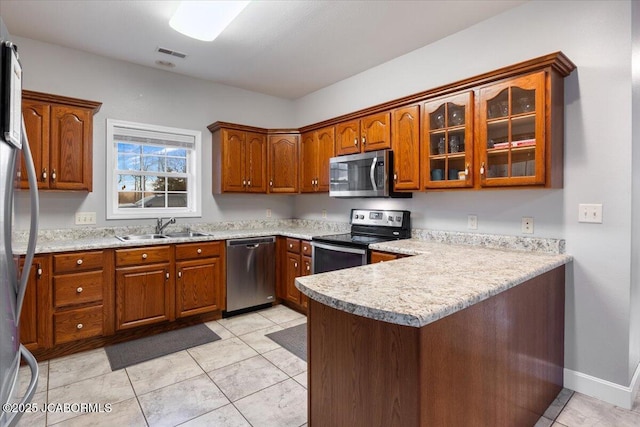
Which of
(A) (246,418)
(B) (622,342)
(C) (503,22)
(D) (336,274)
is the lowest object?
(A) (246,418)

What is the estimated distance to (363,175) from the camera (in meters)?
3.35

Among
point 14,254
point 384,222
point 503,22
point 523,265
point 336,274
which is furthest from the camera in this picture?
point 384,222

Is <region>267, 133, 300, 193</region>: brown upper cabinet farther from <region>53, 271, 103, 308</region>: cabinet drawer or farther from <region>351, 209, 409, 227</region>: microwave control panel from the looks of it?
<region>53, 271, 103, 308</region>: cabinet drawer

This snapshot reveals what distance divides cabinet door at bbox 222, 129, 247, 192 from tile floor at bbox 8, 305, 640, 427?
1.78 metres

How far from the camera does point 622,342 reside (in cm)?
212

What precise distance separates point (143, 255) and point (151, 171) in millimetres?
1165

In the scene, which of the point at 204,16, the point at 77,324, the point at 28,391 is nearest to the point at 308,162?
the point at 204,16

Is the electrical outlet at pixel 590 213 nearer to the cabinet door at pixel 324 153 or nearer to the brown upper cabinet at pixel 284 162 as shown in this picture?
the cabinet door at pixel 324 153

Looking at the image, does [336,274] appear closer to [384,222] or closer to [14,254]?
[14,254]

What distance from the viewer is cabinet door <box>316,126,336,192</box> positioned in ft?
12.5

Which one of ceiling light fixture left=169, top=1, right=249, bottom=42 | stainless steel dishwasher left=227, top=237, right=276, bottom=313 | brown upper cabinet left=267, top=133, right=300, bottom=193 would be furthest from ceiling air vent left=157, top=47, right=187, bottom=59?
stainless steel dishwasher left=227, top=237, right=276, bottom=313

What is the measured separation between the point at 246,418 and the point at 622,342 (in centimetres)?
235

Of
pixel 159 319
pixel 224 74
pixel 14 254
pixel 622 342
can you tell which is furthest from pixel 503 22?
pixel 159 319

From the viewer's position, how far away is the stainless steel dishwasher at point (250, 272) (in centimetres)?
363
